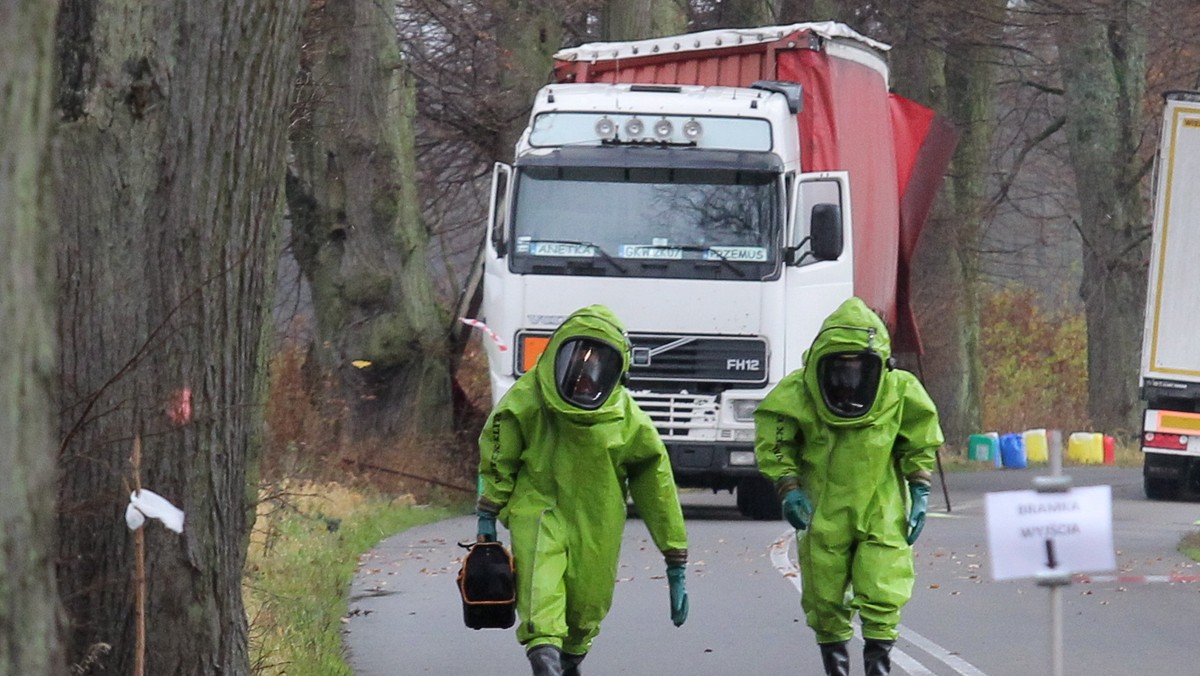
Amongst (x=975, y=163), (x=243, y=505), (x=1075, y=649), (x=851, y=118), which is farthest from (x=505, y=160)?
(x=243, y=505)

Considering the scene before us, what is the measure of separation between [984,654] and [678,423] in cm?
666

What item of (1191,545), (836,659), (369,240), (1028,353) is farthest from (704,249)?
(1028,353)

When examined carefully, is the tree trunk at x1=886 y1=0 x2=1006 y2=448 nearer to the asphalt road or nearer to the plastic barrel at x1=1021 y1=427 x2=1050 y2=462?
the plastic barrel at x1=1021 y1=427 x2=1050 y2=462

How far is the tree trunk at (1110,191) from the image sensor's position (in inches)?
1277

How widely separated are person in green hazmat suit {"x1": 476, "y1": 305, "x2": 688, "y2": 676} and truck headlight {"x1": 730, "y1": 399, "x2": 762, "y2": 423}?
8.83 metres

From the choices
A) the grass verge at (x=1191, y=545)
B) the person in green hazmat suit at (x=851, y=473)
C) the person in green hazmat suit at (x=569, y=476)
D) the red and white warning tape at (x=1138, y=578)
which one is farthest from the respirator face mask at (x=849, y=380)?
the grass verge at (x=1191, y=545)

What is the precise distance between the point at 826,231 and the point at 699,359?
1515 mm

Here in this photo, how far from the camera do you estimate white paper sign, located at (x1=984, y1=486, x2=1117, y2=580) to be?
19.6 feet

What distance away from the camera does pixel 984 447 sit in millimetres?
31547

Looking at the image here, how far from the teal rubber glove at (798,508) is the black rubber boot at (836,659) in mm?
469

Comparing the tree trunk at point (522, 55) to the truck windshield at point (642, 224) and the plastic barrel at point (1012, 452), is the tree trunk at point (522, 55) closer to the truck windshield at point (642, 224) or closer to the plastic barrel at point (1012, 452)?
the truck windshield at point (642, 224)

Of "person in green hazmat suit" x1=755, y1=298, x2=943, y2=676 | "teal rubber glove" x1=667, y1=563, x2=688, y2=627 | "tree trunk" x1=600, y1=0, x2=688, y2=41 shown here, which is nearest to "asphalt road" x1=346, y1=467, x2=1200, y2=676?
"person in green hazmat suit" x1=755, y1=298, x2=943, y2=676

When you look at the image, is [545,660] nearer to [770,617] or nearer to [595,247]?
[770,617]

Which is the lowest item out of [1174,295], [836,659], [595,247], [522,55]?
[836,659]
